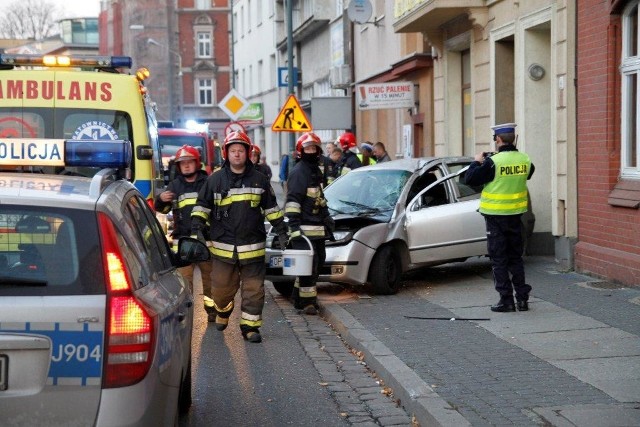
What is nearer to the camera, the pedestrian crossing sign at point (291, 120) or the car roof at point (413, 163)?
the car roof at point (413, 163)

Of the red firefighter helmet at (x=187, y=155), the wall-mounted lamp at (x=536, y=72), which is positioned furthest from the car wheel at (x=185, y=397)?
the wall-mounted lamp at (x=536, y=72)

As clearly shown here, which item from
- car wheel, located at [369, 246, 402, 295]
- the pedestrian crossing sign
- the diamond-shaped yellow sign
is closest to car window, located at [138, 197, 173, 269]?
car wheel, located at [369, 246, 402, 295]

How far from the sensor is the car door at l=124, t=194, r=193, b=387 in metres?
4.73

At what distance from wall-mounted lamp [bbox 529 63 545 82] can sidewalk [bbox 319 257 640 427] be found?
3.92m

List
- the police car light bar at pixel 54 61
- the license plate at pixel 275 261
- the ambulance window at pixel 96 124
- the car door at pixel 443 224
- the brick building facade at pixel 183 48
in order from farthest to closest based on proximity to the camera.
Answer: the brick building facade at pixel 183 48 → the car door at pixel 443 224 → the license plate at pixel 275 261 → the police car light bar at pixel 54 61 → the ambulance window at pixel 96 124

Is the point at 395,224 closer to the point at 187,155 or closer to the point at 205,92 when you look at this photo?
the point at 187,155

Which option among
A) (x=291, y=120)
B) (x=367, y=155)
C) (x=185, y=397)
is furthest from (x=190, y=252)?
(x=291, y=120)

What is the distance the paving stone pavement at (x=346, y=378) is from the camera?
703cm

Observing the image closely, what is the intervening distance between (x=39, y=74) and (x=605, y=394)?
693 cm

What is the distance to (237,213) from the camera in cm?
949

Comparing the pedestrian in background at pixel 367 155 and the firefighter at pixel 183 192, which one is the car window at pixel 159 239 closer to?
the firefighter at pixel 183 192

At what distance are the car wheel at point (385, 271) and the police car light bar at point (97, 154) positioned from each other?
646cm

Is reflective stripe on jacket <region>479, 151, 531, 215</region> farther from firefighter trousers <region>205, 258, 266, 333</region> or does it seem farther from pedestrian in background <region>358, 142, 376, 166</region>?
pedestrian in background <region>358, 142, 376, 166</region>

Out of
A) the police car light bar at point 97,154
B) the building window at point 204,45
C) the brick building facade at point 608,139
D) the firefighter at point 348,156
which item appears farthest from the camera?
the building window at point 204,45
